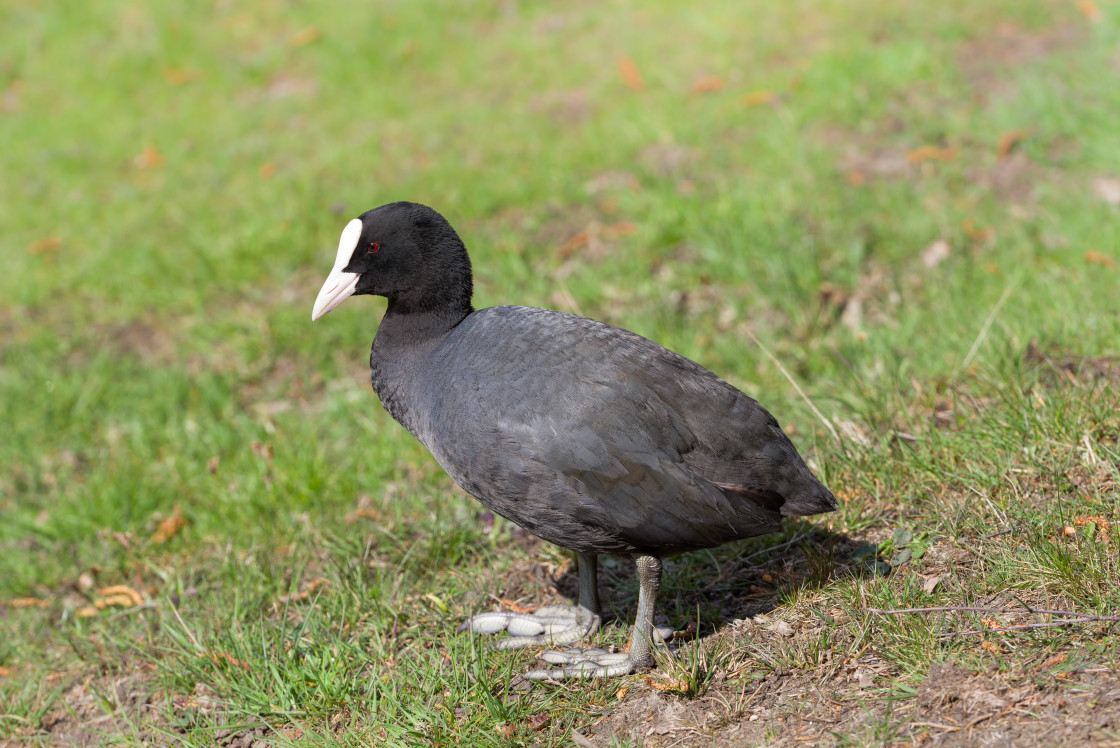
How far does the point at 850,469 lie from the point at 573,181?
327 cm

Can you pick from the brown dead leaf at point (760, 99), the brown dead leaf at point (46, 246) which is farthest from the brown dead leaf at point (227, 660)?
the brown dead leaf at point (760, 99)

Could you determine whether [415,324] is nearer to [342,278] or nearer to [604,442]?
[342,278]

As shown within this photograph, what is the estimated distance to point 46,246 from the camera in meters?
6.48

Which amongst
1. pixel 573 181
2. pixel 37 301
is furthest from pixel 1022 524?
pixel 37 301

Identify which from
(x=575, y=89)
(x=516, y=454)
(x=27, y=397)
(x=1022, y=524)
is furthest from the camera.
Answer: (x=575, y=89)

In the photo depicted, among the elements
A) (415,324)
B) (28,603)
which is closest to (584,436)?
(415,324)

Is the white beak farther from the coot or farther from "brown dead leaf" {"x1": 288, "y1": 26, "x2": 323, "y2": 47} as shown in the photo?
"brown dead leaf" {"x1": 288, "y1": 26, "x2": 323, "y2": 47}

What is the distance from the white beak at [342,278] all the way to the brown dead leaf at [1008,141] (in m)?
4.27

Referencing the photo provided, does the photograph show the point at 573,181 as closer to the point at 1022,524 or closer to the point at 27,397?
the point at 27,397

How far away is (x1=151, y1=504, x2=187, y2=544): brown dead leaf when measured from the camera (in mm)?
4137

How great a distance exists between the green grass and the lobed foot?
0.34 ft

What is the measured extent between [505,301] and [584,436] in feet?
8.63

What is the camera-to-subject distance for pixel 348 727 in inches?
112

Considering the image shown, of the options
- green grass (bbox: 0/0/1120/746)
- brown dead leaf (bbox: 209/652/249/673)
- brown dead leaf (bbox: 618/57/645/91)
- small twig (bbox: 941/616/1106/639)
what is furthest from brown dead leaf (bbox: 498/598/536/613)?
brown dead leaf (bbox: 618/57/645/91)
